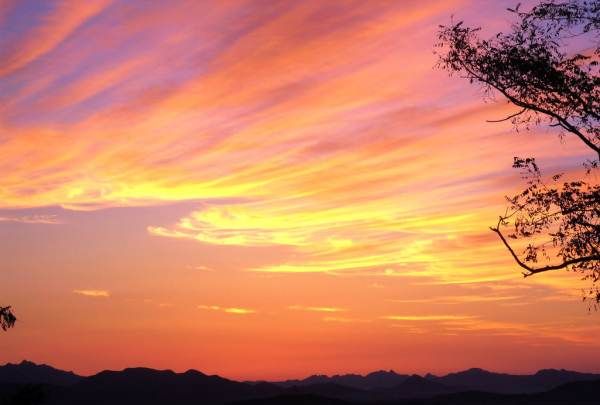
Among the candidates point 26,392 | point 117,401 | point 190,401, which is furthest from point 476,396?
point 26,392

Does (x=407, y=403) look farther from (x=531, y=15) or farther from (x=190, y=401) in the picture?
(x=531, y=15)

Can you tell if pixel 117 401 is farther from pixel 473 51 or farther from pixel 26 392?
pixel 473 51

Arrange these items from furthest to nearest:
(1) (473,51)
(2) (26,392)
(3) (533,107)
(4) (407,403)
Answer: (4) (407,403)
(2) (26,392)
(1) (473,51)
(3) (533,107)

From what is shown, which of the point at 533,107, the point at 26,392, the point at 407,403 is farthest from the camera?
the point at 407,403

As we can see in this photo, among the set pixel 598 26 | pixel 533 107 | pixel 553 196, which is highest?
pixel 598 26

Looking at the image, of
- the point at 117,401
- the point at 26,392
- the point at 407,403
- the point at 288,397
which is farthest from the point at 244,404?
the point at 26,392

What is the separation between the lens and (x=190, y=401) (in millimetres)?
197750

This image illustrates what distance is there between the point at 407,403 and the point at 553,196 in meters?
→ 144

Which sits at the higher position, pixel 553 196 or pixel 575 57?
pixel 575 57

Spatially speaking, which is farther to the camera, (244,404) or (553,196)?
(244,404)

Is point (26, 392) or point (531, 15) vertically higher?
point (531, 15)

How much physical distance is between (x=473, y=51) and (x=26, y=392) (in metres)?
24.4

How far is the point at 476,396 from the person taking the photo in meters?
179

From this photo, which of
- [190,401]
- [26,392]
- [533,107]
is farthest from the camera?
[190,401]
